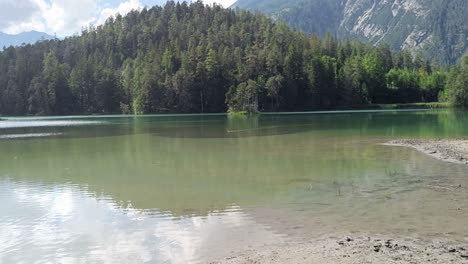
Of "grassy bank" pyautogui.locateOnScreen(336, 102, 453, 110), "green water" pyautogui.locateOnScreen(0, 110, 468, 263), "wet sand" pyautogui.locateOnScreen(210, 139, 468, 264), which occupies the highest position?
"grassy bank" pyautogui.locateOnScreen(336, 102, 453, 110)

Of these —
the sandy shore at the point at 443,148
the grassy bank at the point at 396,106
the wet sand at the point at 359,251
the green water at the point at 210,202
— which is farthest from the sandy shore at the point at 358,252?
the grassy bank at the point at 396,106

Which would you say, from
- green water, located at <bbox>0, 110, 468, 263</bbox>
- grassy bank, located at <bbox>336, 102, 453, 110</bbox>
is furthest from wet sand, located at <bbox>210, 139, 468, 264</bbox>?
grassy bank, located at <bbox>336, 102, 453, 110</bbox>

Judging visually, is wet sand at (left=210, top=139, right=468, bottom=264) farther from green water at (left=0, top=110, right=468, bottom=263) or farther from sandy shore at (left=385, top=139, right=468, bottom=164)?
sandy shore at (left=385, top=139, right=468, bottom=164)

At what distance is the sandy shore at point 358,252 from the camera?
12242 millimetres

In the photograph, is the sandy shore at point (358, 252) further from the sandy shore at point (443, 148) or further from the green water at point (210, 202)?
the sandy shore at point (443, 148)

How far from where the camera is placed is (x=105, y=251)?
47.9 ft

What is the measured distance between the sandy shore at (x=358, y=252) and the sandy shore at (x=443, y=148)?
1944cm

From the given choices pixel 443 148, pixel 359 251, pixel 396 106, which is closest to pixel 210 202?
pixel 359 251

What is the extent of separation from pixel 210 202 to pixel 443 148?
25.0 meters

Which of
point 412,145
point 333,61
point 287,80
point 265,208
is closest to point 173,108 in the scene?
point 287,80

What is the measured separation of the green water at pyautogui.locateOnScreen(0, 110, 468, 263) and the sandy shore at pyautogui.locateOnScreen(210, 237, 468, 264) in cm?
98

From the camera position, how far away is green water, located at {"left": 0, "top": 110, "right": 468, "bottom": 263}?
1521 centimetres

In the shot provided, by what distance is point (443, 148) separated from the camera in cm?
3794

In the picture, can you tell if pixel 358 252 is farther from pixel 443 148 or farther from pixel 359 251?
pixel 443 148
